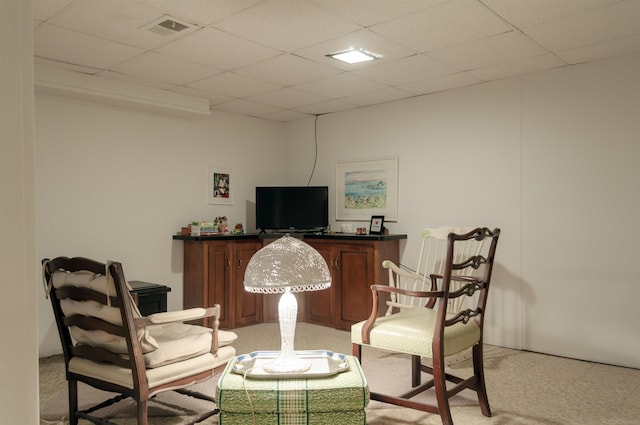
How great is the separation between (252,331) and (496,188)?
2.83 meters

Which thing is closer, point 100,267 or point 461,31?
point 100,267

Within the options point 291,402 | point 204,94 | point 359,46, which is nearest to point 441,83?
point 359,46

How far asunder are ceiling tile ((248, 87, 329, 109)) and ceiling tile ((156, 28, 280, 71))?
91 cm

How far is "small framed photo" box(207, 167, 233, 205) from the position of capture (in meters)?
5.56

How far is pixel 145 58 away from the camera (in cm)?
384

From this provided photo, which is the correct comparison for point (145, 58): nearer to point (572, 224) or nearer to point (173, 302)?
point (173, 302)

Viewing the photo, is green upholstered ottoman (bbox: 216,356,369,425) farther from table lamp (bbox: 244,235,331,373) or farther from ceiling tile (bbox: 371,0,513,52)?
ceiling tile (bbox: 371,0,513,52)

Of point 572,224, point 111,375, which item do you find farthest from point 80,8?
point 572,224

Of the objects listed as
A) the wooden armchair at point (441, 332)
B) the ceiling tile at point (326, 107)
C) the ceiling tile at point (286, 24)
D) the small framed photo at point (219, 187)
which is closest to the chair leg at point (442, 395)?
the wooden armchair at point (441, 332)

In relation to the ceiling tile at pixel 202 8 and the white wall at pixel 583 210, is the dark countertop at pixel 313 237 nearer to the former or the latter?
the white wall at pixel 583 210

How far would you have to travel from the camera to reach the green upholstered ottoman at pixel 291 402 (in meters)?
2.00

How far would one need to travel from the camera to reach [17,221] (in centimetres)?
45

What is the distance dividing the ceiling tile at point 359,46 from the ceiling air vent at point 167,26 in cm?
87

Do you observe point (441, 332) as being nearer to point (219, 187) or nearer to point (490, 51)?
point (490, 51)
